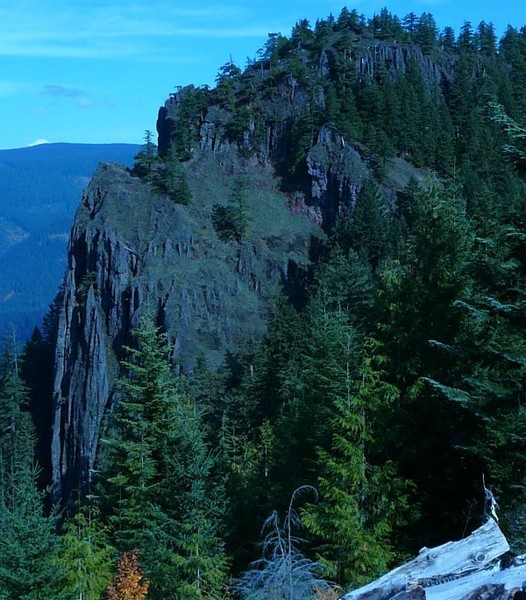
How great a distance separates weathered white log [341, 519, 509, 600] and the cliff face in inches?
2121

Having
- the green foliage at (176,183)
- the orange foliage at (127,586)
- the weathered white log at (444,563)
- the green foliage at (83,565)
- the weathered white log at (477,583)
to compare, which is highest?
the green foliage at (176,183)

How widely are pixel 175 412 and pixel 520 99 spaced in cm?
7457

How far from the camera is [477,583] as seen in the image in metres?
4.31

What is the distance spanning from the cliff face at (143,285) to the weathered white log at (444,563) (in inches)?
2121

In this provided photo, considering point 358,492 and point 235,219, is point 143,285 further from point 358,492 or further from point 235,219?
point 358,492

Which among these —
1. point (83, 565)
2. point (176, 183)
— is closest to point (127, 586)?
point (83, 565)

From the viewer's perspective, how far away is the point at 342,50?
270 ft

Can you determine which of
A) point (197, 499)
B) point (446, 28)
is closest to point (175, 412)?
point (197, 499)

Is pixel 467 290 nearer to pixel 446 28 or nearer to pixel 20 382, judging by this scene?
pixel 20 382

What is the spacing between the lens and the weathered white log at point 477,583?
4.23 metres

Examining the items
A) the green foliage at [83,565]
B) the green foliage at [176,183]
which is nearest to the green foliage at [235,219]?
the green foliage at [176,183]

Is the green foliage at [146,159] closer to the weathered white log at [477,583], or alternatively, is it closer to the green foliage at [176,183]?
the green foliage at [176,183]

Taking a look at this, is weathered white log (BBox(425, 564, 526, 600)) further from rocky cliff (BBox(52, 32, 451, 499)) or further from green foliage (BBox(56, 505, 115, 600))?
rocky cliff (BBox(52, 32, 451, 499))

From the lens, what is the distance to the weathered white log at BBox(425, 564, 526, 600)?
4.23 metres
